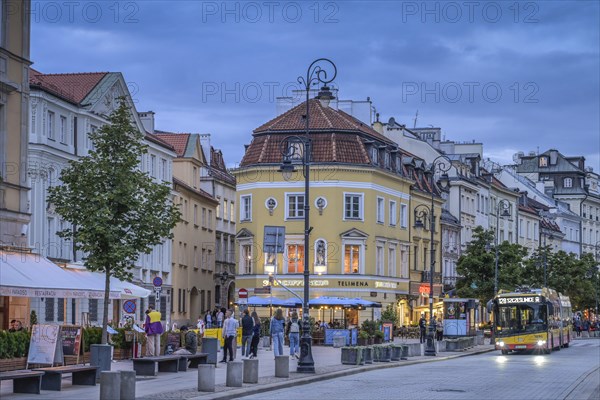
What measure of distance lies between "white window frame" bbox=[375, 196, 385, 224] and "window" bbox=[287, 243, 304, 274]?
5.87 meters

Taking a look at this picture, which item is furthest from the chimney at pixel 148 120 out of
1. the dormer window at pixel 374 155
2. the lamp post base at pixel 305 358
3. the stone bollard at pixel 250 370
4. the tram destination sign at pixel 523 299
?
the stone bollard at pixel 250 370

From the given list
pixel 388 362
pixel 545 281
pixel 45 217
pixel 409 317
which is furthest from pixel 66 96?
pixel 545 281

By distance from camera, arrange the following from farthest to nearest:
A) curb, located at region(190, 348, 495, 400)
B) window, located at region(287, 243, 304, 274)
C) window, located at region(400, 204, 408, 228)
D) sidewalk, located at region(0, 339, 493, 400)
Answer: window, located at region(400, 204, 408, 228)
window, located at region(287, 243, 304, 274)
curb, located at region(190, 348, 495, 400)
sidewalk, located at region(0, 339, 493, 400)

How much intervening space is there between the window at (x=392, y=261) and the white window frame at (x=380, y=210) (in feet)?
8.22

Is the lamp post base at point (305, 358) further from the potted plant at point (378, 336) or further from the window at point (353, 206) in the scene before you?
the window at point (353, 206)

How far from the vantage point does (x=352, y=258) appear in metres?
77.9

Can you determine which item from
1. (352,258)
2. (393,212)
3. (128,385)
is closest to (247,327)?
(128,385)

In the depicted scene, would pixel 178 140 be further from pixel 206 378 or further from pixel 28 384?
pixel 28 384

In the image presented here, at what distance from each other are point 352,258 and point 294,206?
489cm

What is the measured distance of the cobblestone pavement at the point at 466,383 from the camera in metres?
27.5

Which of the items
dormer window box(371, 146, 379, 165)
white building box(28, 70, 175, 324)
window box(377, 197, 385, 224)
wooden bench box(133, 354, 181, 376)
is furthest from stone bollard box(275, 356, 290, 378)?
window box(377, 197, 385, 224)

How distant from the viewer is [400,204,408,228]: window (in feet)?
277

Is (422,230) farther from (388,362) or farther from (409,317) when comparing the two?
(388,362)

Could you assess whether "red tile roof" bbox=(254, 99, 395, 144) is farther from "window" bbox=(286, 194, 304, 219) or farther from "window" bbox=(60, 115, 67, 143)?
"window" bbox=(60, 115, 67, 143)
